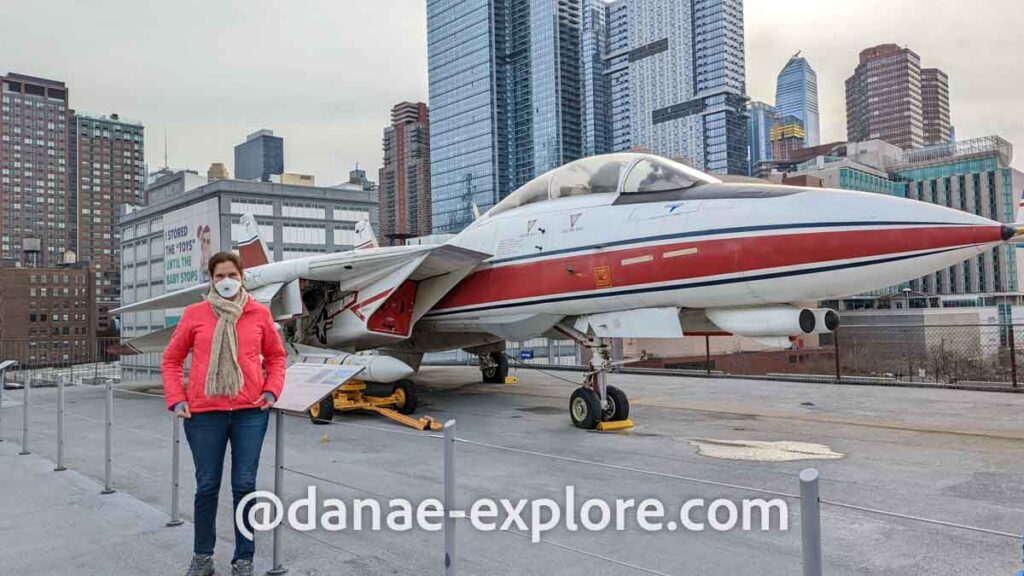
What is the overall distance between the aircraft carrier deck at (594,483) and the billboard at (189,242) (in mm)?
55461

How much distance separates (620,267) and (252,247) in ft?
35.9

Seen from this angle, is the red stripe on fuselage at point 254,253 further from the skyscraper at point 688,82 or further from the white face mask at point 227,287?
the skyscraper at point 688,82

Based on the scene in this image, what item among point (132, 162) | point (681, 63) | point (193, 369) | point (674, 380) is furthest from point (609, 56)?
point (193, 369)

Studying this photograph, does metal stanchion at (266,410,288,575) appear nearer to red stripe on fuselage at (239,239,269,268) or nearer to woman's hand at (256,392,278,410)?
woman's hand at (256,392,278,410)

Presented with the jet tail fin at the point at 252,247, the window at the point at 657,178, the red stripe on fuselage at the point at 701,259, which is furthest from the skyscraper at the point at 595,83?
the window at the point at 657,178

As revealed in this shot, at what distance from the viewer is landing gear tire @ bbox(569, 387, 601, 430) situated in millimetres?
9477

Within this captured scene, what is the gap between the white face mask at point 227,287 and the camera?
413 centimetres

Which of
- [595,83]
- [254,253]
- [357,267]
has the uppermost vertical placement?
[595,83]

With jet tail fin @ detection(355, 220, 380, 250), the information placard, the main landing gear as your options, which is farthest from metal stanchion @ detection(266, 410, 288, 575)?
jet tail fin @ detection(355, 220, 380, 250)

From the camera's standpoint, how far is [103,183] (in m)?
181

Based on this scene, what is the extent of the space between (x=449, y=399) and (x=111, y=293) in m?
187

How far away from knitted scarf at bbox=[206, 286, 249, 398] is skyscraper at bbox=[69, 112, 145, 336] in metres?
193

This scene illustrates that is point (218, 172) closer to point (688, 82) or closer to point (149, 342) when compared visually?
point (149, 342)

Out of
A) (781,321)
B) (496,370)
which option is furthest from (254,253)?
(781,321)
